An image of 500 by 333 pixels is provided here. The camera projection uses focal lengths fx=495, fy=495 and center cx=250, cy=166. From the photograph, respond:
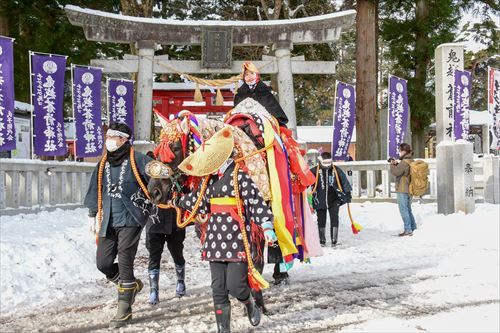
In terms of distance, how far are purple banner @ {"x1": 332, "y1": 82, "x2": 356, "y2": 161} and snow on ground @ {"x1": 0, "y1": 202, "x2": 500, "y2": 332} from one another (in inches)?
231

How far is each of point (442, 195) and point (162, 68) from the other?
8541mm

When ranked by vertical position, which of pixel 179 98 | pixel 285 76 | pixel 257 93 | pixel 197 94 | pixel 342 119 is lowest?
pixel 257 93

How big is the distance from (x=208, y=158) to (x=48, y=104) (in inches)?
355

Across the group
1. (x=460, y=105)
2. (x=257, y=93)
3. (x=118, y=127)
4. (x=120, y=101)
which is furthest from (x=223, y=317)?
(x=120, y=101)

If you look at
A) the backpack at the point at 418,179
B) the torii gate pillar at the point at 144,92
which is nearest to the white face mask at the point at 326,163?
the backpack at the point at 418,179

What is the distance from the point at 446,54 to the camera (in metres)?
13.1

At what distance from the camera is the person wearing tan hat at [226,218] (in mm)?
3982

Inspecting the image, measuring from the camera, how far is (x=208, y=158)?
13.0 feet

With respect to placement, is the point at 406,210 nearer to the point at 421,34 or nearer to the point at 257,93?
the point at 257,93

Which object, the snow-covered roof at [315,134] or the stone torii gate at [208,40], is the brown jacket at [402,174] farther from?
the snow-covered roof at [315,134]

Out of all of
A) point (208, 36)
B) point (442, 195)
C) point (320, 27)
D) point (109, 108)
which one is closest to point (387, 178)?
point (442, 195)

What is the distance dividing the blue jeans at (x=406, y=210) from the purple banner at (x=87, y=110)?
782 centimetres

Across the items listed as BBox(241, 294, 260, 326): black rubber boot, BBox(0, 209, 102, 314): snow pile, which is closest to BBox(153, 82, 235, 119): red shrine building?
BBox(0, 209, 102, 314): snow pile

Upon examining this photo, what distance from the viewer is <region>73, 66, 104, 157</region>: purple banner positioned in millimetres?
12852
